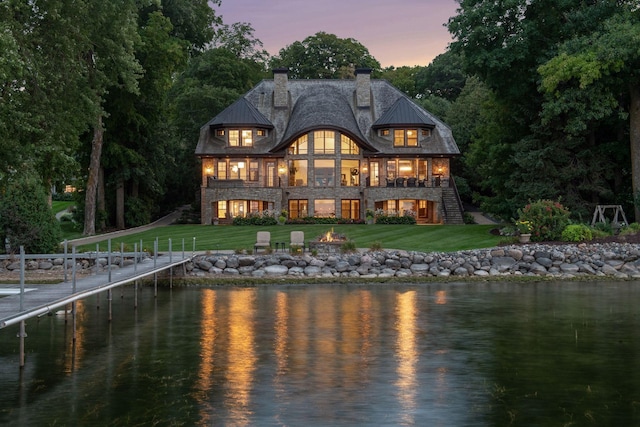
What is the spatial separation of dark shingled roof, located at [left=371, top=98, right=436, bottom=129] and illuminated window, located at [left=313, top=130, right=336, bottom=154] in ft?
13.0

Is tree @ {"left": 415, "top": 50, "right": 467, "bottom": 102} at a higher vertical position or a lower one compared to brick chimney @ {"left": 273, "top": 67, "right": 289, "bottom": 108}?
higher

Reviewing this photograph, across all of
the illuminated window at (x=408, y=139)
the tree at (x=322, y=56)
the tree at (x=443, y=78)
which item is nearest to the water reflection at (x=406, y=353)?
the illuminated window at (x=408, y=139)

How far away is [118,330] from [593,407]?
1231 cm

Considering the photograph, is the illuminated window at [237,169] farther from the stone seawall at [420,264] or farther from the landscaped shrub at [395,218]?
the stone seawall at [420,264]

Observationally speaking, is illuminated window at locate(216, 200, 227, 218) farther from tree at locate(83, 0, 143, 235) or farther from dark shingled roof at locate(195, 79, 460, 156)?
tree at locate(83, 0, 143, 235)

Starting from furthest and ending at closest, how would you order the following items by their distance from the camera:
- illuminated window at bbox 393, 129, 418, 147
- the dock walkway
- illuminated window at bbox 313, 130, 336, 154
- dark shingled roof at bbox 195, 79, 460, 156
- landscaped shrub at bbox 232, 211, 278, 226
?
illuminated window at bbox 393, 129, 418, 147 → dark shingled roof at bbox 195, 79, 460, 156 → illuminated window at bbox 313, 130, 336, 154 → landscaped shrub at bbox 232, 211, 278, 226 → the dock walkway

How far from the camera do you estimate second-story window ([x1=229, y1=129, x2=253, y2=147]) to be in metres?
57.2

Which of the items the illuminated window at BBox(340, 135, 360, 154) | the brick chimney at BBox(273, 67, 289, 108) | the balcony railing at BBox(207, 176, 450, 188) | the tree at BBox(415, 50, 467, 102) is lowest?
the balcony railing at BBox(207, 176, 450, 188)

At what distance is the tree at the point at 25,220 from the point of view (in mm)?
31125

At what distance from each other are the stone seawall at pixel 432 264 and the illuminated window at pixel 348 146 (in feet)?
73.1

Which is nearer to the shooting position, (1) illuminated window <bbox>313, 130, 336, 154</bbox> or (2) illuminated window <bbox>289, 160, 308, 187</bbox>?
(1) illuminated window <bbox>313, 130, 336, 154</bbox>

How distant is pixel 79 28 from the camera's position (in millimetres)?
26203

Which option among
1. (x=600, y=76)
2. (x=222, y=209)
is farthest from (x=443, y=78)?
(x=600, y=76)

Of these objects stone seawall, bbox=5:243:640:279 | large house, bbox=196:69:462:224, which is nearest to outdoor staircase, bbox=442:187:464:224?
large house, bbox=196:69:462:224
